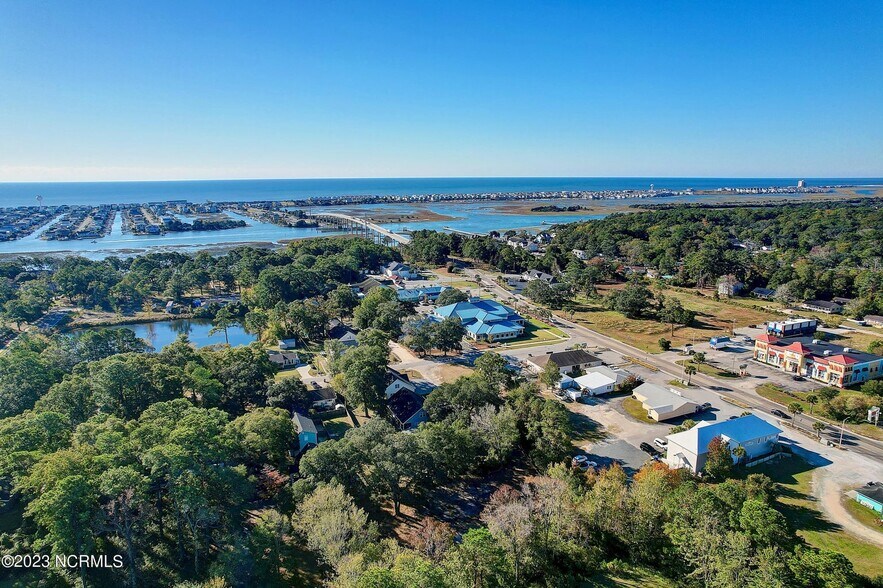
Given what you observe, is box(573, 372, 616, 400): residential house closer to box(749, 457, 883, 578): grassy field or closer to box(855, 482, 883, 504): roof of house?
box(749, 457, 883, 578): grassy field

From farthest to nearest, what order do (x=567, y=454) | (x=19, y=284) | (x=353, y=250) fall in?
(x=353, y=250)
(x=19, y=284)
(x=567, y=454)

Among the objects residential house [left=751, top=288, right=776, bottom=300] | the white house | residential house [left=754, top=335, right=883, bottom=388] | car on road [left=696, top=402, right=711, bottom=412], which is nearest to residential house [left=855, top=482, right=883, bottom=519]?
car on road [left=696, top=402, right=711, bottom=412]

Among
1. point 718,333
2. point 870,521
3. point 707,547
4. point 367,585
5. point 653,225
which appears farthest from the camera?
point 653,225

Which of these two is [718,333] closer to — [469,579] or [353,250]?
[469,579]

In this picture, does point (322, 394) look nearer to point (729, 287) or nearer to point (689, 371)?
point (689, 371)

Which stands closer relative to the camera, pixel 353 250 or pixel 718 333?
pixel 718 333

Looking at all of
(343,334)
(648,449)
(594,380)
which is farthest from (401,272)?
(648,449)

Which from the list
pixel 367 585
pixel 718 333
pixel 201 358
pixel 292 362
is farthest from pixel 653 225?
pixel 367 585
